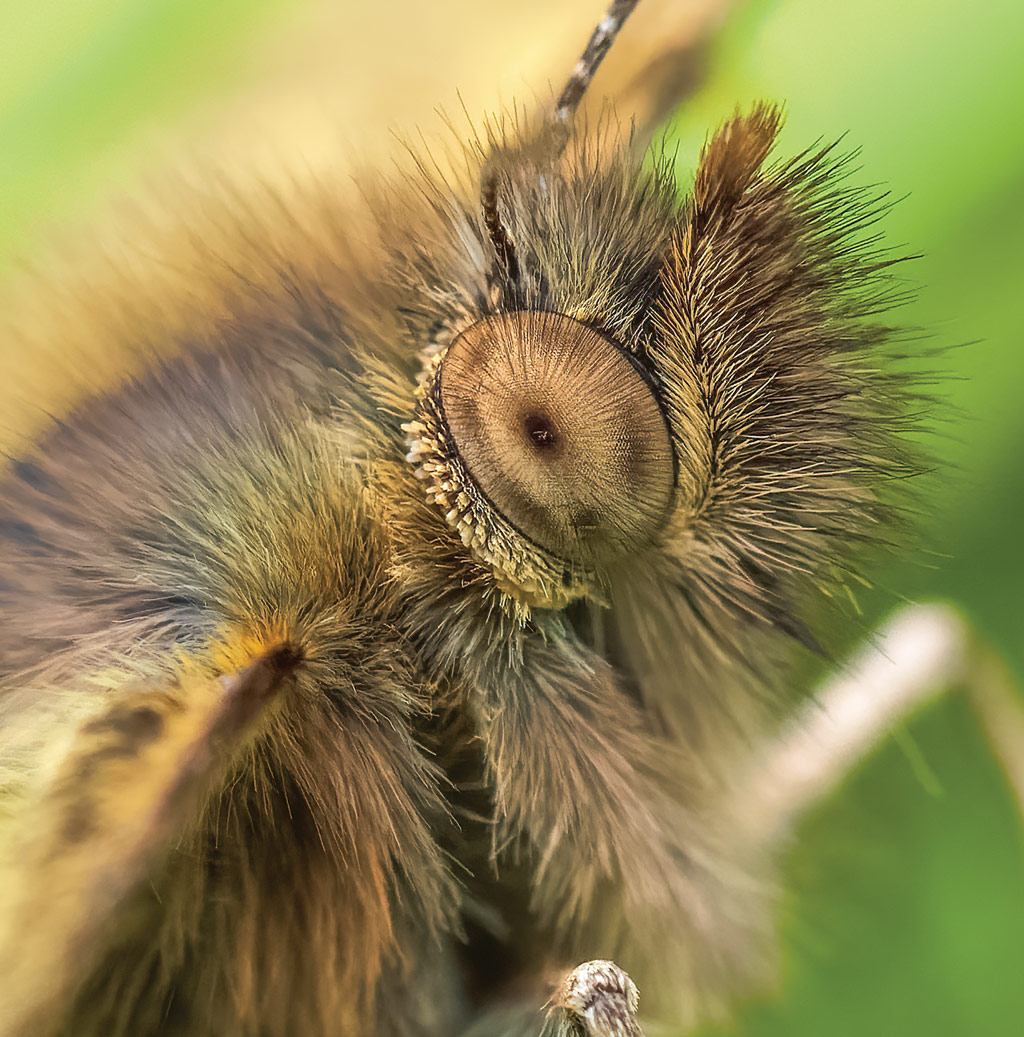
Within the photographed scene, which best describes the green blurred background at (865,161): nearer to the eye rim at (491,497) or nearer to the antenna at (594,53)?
the antenna at (594,53)

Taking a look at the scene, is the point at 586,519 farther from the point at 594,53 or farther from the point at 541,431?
the point at 594,53

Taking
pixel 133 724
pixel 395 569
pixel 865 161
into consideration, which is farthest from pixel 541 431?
pixel 865 161

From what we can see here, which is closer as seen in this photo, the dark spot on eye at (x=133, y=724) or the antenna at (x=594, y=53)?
the dark spot on eye at (x=133, y=724)

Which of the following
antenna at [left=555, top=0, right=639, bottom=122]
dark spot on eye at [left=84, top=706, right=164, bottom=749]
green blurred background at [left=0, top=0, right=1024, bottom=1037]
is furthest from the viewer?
green blurred background at [left=0, top=0, right=1024, bottom=1037]

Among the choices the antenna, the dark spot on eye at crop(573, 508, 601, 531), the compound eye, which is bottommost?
the dark spot on eye at crop(573, 508, 601, 531)

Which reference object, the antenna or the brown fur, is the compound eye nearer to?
the brown fur

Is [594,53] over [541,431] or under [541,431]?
over

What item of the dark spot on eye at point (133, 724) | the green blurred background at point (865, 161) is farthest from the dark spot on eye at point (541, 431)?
the green blurred background at point (865, 161)

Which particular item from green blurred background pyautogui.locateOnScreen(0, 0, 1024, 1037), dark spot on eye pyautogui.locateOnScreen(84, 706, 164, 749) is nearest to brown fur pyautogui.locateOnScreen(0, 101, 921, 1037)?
dark spot on eye pyautogui.locateOnScreen(84, 706, 164, 749)
